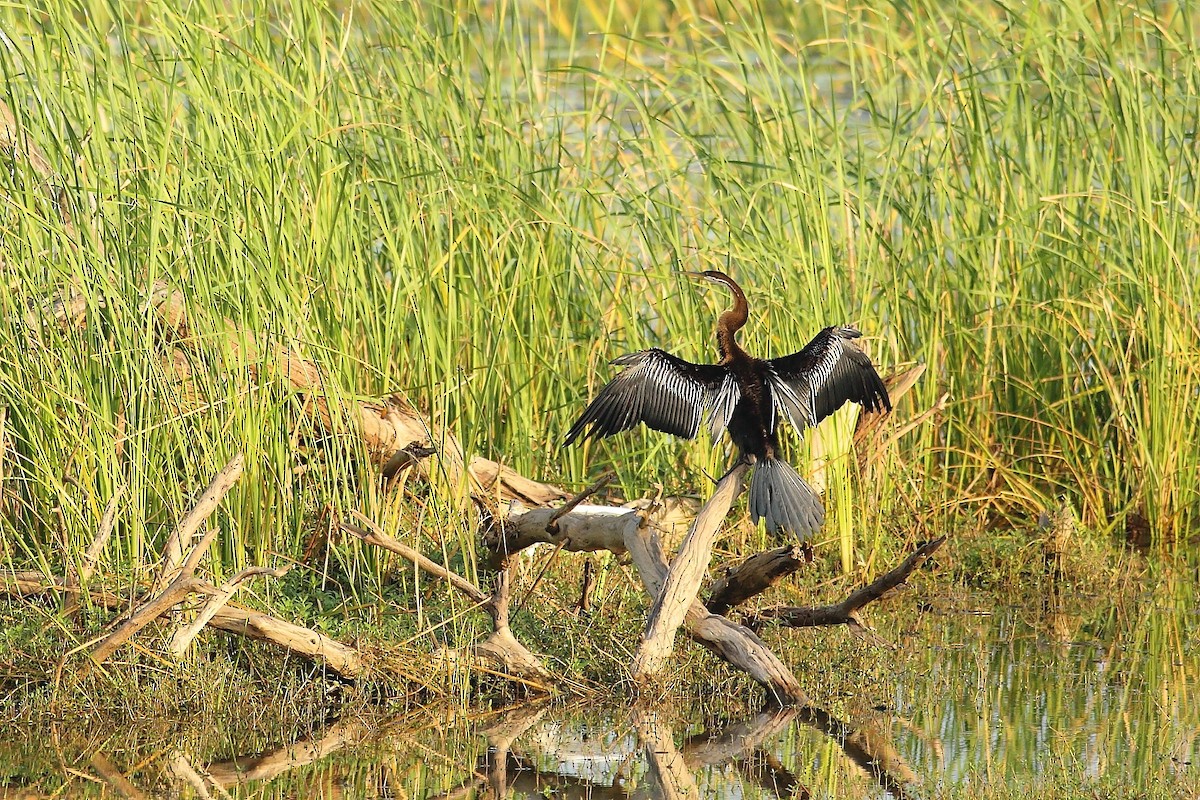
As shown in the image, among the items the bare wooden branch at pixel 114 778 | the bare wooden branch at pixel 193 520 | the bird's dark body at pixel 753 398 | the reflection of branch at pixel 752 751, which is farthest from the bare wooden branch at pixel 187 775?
the bird's dark body at pixel 753 398

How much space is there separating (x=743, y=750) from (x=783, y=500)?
0.77m

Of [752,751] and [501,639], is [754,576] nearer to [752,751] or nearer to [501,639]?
[752,751]

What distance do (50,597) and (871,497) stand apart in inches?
109

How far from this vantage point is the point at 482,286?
5766mm

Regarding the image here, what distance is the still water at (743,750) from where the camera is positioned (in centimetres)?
388

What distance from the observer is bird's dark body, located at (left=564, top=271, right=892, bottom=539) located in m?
4.61

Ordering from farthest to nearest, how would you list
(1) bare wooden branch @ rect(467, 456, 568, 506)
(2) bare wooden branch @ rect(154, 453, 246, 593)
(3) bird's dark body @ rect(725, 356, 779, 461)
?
(1) bare wooden branch @ rect(467, 456, 568, 506) → (3) bird's dark body @ rect(725, 356, 779, 461) → (2) bare wooden branch @ rect(154, 453, 246, 593)

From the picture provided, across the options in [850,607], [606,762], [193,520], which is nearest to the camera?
[606,762]

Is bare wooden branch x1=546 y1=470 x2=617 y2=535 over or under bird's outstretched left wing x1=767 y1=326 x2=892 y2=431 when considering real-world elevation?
under

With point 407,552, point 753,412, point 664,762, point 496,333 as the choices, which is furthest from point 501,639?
point 496,333

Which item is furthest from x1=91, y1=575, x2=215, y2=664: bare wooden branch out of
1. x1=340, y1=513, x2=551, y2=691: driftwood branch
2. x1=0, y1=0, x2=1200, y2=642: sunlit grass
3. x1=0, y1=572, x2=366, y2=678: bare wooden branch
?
x1=340, y1=513, x2=551, y2=691: driftwood branch

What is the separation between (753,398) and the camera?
472 centimetres

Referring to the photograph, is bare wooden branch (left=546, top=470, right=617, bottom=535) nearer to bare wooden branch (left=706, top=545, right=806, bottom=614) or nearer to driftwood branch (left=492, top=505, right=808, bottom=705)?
driftwood branch (left=492, top=505, right=808, bottom=705)

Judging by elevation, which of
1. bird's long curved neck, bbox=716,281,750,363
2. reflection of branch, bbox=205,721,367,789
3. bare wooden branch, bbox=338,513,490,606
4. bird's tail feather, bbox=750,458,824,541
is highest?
bird's long curved neck, bbox=716,281,750,363
